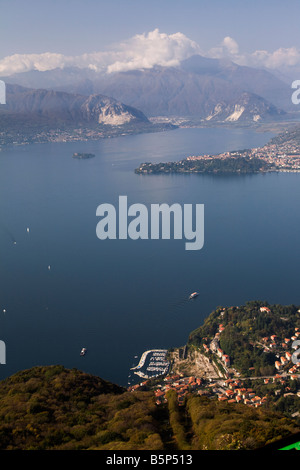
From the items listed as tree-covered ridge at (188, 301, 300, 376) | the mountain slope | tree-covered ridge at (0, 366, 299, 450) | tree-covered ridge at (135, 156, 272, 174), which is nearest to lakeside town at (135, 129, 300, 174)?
tree-covered ridge at (135, 156, 272, 174)

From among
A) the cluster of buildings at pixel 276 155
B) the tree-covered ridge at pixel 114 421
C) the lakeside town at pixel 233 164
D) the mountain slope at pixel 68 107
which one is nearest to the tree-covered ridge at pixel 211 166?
the lakeside town at pixel 233 164

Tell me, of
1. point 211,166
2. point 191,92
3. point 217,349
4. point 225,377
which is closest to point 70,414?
point 225,377

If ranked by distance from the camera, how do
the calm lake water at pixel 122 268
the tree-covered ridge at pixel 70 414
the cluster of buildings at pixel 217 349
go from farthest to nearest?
the calm lake water at pixel 122 268 < the cluster of buildings at pixel 217 349 < the tree-covered ridge at pixel 70 414

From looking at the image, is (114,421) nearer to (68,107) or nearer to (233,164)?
(233,164)

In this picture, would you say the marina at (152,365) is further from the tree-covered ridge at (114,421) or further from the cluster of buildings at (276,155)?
the cluster of buildings at (276,155)

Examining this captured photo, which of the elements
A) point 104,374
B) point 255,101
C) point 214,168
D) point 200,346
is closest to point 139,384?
point 104,374

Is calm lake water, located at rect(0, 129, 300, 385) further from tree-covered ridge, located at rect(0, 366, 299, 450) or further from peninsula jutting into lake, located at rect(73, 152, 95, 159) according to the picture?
peninsula jutting into lake, located at rect(73, 152, 95, 159)
